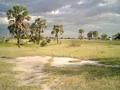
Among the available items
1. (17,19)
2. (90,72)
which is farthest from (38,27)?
(90,72)

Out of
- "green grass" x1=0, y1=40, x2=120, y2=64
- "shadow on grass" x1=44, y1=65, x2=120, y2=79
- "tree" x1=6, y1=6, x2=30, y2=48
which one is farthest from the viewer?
"tree" x1=6, y1=6, x2=30, y2=48

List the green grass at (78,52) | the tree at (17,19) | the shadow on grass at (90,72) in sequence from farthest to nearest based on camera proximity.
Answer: the tree at (17,19), the green grass at (78,52), the shadow on grass at (90,72)

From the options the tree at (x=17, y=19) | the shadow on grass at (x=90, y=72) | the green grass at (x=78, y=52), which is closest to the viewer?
the shadow on grass at (x=90, y=72)

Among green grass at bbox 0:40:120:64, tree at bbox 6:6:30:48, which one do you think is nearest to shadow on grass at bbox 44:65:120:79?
green grass at bbox 0:40:120:64

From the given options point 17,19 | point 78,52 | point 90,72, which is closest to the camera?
point 90,72

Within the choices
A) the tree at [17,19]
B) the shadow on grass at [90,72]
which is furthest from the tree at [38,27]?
the shadow on grass at [90,72]

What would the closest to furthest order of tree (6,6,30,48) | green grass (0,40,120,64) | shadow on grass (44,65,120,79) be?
shadow on grass (44,65,120,79) → green grass (0,40,120,64) → tree (6,6,30,48)

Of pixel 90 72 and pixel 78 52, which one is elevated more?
pixel 90 72

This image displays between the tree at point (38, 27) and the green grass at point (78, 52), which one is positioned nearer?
the green grass at point (78, 52)

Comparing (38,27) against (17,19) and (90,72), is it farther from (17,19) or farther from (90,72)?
(90,72)

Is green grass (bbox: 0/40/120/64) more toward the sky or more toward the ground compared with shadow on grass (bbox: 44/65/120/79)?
more toward the ground

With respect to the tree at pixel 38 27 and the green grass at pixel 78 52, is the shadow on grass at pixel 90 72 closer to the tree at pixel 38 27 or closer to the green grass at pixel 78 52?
the green grass at pixel 78 52

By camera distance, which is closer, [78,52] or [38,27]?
[78,52]

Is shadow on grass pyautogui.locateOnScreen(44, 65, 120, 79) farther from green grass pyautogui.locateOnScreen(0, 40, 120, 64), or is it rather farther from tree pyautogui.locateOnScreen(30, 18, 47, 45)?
tree pyautogui.locateOnScreen(30, 18, 47, 45)
